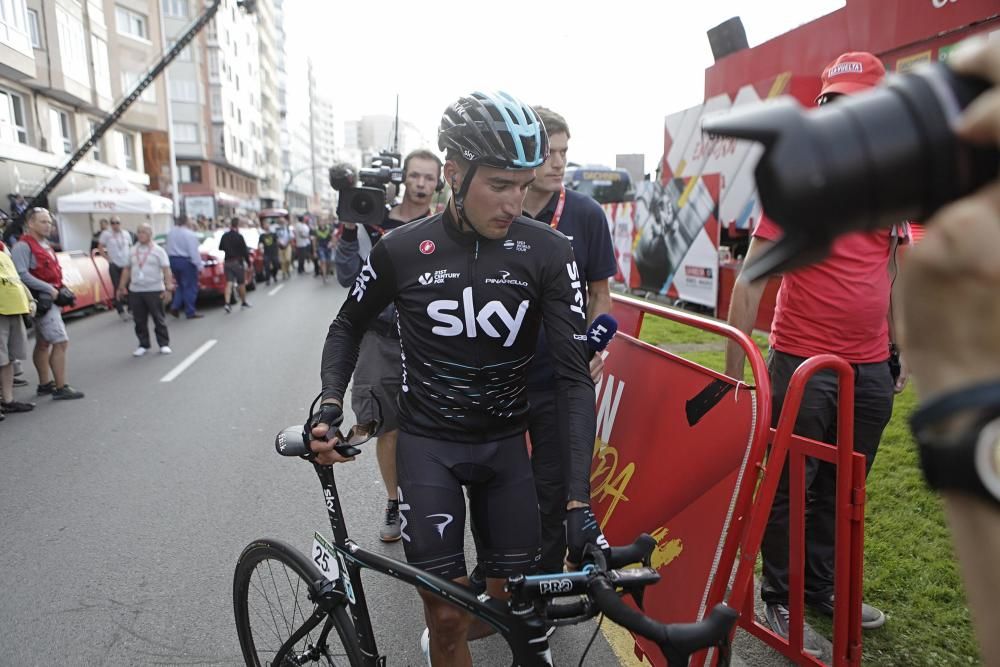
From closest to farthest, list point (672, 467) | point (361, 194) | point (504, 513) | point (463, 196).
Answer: point (463, 196) < point (504, 513) < point (672, 467) < point (361, 194)

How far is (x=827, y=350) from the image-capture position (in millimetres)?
2939

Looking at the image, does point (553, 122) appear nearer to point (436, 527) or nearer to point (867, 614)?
point (436, 527)

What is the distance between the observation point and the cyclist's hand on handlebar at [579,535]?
67.7 inches

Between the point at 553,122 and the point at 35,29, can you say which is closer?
the point at 553,122

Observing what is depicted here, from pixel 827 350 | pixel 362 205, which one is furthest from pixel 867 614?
pixel 362 205

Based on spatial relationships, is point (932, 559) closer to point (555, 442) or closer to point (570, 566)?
point (555, 442)

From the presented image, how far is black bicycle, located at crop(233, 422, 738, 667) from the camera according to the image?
4.65 ft

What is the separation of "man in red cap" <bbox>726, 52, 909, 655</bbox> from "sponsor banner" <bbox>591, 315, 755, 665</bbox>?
375mm

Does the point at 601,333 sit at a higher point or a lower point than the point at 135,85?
lower

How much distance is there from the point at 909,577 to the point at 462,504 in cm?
258

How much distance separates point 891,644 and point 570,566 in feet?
6.54

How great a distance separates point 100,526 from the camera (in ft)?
14.5

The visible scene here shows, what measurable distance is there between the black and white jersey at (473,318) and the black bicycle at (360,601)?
34cm

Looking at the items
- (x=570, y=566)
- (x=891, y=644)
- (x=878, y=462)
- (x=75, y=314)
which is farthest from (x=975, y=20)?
(x=75, y=314)
